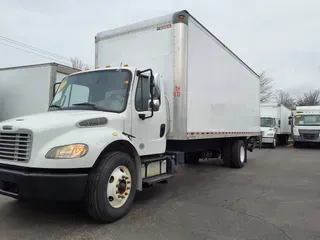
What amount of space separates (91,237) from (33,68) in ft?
28.9

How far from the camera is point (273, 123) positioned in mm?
22359

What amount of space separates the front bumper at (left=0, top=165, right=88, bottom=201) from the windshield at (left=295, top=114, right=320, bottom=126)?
22.0 meters

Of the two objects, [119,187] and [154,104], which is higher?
[154,104]

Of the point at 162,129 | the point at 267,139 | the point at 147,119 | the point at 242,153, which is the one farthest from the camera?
the point at 267,139

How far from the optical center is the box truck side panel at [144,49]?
623 cm

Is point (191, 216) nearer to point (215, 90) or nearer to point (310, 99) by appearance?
point (215, 90)

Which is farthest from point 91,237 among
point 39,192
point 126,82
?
point 126,82

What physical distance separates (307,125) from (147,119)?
2028cm

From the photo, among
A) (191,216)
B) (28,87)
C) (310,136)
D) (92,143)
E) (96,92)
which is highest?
(28,87)

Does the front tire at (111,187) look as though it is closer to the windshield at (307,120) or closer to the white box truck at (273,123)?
the white box truck at (273,123)

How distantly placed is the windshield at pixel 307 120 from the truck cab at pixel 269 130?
147 centimetres

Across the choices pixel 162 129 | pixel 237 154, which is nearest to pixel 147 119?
pixel 162 129

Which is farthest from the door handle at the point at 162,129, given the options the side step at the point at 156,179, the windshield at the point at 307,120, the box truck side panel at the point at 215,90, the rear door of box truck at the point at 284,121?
the rear door of box truck at the point at 284,121

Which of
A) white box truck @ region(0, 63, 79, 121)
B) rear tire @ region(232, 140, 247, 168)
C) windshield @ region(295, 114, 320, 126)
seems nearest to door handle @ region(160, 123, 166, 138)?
rear tire @ region(232, 140, 247, 168)
